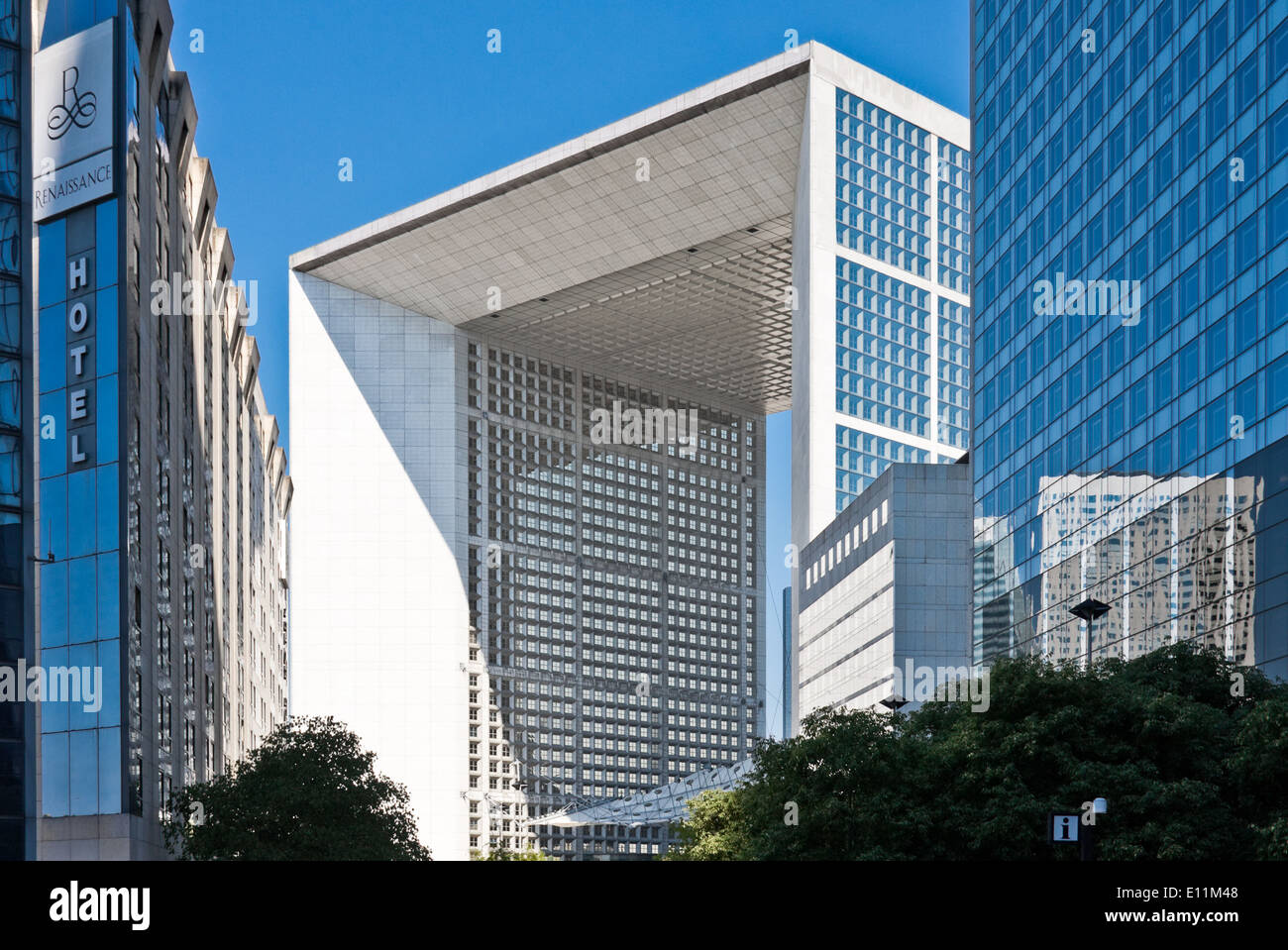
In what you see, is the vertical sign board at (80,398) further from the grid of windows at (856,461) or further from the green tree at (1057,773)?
the grid of windows at (856,461)

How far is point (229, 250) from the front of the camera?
9444 centimetres

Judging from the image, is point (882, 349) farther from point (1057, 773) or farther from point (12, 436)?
point (1057, 773)

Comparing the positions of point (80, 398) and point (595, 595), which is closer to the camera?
point (80, 398)

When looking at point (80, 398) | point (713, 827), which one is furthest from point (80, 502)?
point (713, 827)

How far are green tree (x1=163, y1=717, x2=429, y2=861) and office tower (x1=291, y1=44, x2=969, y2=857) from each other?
5180 cm

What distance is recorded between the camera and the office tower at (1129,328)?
5341 cm

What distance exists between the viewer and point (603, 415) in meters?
164

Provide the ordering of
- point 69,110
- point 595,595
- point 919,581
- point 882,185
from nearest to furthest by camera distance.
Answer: point 69,110 < point 919,581 < point 882,185 < point 595,595

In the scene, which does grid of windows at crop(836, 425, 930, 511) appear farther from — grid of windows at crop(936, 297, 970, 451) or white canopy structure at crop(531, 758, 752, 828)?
white canopy structure at crop(531, 758, 752, 828)

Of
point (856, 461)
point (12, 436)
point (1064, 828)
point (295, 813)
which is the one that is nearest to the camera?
point (1064, 828)

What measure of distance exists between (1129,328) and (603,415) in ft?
337

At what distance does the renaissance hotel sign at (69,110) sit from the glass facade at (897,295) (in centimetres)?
5713

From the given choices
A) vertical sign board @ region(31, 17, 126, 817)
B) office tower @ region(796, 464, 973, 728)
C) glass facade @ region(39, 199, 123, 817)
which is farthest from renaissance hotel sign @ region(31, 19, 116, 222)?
office tower @ region(796, 464, 973, 728)
